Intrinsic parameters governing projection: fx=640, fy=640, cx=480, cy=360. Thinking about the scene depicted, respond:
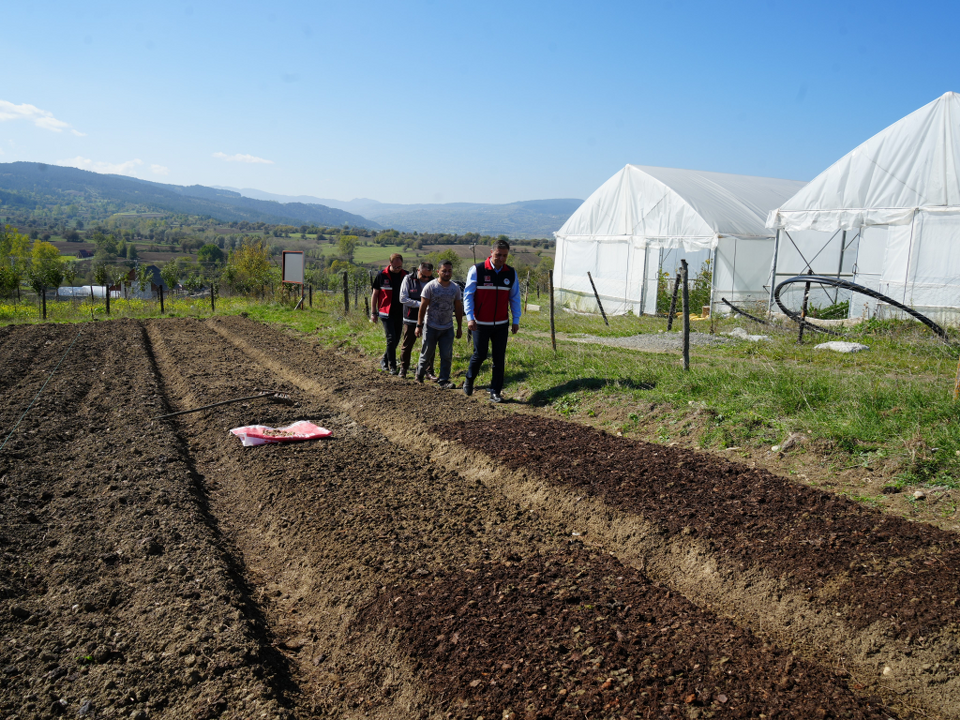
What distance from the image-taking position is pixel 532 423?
22.5 ft

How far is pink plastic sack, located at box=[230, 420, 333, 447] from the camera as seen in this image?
6.62 metres

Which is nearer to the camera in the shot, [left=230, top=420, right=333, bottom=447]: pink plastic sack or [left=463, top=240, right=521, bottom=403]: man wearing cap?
[left=230, top=420, right=333, bottom=447]: pink plastic sack

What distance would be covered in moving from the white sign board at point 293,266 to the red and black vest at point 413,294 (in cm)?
1285

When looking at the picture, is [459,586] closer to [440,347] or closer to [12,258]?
[440,347]

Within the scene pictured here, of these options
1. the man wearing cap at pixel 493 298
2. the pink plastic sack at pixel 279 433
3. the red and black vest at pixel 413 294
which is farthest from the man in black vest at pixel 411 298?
the pink plastic sack at pixel 279 433

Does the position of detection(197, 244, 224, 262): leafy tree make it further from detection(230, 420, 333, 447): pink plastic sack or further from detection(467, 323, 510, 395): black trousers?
detection(230, 420, 333, 447): pink plastic sack

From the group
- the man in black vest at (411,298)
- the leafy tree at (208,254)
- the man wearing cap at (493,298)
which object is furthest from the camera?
the leafy tree at (208,254)

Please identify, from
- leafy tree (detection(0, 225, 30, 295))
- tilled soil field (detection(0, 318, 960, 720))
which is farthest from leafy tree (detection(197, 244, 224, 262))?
tilled soil field (detection(0, 318, 960, 720))

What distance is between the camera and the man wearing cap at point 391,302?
390 inches

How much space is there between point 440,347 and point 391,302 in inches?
55.6

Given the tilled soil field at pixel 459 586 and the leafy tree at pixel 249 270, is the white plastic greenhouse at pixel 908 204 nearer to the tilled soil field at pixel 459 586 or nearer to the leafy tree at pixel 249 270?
the tilled soil field at pixel 459 586

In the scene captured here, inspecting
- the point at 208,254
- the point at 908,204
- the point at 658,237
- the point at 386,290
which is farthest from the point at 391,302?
the point at 208,254

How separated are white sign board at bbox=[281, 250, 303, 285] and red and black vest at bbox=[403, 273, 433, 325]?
42.2 feet

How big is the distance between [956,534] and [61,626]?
508 centimetres
